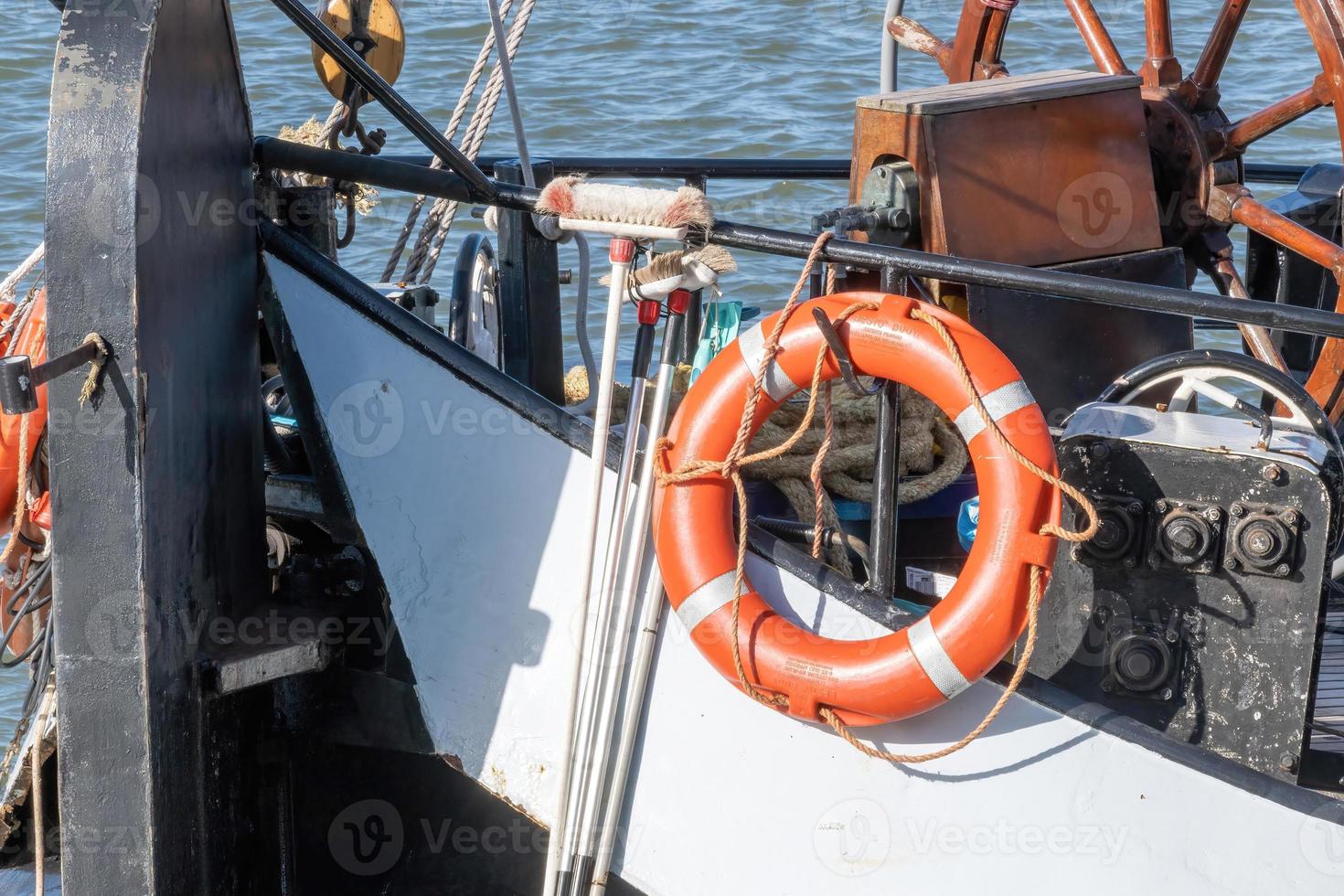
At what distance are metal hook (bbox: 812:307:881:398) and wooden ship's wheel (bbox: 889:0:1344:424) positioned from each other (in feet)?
6.10

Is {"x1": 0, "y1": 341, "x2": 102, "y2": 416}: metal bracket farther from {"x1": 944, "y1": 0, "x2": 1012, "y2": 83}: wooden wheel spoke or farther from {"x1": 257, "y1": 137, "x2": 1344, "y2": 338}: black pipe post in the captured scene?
{"x1": 944, "y1": 0, "x2": 1012, "y2": 83}: wooden wheel spoke

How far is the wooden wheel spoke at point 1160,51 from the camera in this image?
13.8 feet

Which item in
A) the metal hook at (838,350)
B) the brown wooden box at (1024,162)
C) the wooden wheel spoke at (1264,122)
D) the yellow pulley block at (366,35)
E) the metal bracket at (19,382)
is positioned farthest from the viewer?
the wooden wheel spoke at (1264,122)

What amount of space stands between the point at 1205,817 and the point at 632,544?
3.55 ft

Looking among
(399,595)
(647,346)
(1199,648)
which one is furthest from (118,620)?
(1199,648)

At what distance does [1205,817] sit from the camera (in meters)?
2.31

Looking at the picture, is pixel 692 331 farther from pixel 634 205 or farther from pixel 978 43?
pixel 634 205

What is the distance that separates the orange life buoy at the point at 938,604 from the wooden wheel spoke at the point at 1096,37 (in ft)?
7.81

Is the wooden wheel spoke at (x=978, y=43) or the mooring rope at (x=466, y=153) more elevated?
the wooden wheel spoke at (x=978, y=43)

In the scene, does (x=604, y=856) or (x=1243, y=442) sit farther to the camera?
(x=604, y=856)

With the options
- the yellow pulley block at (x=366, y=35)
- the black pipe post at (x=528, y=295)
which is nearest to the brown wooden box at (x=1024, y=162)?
A: the black pipe post at (x=528, y=295)

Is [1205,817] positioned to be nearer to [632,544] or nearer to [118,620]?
[632,544]

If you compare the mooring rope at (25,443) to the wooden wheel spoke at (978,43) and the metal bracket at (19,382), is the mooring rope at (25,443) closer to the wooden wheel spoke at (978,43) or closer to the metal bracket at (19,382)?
→ the metal bracket at (19,382)

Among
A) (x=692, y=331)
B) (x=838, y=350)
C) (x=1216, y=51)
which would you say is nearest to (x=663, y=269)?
(x=838, y=350)
